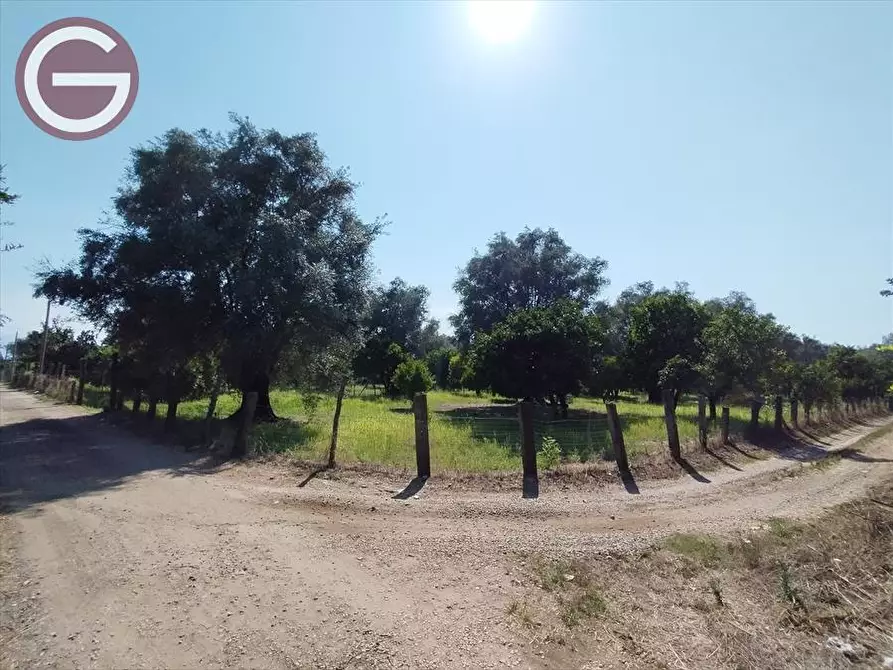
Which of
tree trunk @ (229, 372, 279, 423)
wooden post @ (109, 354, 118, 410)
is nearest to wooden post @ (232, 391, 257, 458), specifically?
tree trunk @ (229, 372, 279, 423)

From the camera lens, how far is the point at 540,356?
24.9 m

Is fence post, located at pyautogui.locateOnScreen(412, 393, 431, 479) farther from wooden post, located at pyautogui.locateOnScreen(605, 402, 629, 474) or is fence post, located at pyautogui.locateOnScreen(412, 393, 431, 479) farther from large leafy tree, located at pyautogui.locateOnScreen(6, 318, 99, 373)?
large leafy tree, located at pyautogui.locateOnScreen(6, 318, 99, 373)

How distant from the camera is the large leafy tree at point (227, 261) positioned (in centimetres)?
1522

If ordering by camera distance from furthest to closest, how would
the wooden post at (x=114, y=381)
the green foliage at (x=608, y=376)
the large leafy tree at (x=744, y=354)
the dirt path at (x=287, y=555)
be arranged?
the green foliage at (x=608, y=376), the large leafy tree at (x=744, y=354), the wooden post at (x=114, y=381), the dirt path at (x=287, y=555)

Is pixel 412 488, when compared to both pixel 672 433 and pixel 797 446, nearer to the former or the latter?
pixel 672 433

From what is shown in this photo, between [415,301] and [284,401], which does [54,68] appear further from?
[415,301]

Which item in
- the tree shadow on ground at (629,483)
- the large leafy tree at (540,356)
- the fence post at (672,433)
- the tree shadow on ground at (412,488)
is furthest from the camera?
the large leafy tree at (540,356)

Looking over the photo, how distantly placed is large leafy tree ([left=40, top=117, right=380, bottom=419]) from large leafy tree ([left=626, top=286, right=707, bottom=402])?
1795cm

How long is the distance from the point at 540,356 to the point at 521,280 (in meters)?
17.1

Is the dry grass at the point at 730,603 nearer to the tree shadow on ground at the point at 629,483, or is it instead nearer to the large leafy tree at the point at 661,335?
the tree shadow on ground at the point at 629,483

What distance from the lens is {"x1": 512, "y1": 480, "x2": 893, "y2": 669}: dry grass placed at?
427cm

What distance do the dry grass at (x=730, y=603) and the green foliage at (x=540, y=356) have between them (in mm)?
17838

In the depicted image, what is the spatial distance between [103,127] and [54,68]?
920mm

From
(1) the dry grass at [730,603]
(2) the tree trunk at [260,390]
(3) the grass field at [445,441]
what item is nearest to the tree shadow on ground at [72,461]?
(3) the grass field at [445,441]
